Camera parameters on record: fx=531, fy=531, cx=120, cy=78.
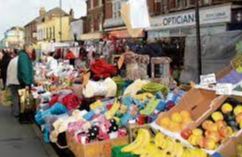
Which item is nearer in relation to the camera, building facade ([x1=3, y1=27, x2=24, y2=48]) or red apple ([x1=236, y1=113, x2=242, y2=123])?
red apple ([x1=236, y1=113, x2=242, y2=123])

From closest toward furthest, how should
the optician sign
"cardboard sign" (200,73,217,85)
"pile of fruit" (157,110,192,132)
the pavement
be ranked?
"pile of fruit" (157,110,192,132) < "cardboard sign" (200,73,217,85) < the pavement < the optician sign

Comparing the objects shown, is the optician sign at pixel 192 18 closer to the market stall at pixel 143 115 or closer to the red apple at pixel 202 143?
the market stall at pixel 143 115

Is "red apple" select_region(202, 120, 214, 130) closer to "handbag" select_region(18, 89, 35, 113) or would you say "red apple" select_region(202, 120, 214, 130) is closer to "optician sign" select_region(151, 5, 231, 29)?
"handbag" select_region(18, 89, 35, 113)

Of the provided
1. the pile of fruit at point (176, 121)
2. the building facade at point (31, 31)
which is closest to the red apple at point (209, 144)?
the pile of fruit at point (176, 121)

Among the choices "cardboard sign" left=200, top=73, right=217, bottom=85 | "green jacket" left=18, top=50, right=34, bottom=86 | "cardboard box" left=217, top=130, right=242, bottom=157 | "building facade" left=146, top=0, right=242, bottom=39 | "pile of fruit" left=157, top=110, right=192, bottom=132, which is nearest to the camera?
"cardboard box" left=217, top=130, right=242, bottom=157

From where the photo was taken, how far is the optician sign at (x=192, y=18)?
2180 centimetres

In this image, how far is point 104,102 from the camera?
7.62 m

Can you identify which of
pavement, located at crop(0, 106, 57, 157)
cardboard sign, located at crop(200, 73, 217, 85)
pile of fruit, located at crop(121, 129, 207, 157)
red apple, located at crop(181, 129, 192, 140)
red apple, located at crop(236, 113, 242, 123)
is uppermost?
cardboard sign, located at crop(200, 73, 217, 85)

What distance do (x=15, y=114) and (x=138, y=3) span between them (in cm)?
452

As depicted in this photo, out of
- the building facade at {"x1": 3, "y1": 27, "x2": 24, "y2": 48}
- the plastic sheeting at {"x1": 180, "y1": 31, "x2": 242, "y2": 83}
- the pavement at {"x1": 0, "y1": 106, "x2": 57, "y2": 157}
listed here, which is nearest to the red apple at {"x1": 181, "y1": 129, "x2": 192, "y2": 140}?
the pavement at {"x1": 0, "y1": 106, "x2": 57, "y2": 157}

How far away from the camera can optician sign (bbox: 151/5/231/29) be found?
21797 millimetres

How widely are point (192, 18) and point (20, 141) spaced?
16140 mm

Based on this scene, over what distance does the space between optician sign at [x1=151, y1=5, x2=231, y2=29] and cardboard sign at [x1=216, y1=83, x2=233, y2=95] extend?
16.4 m

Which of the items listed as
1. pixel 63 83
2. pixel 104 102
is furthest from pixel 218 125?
pixel 63 83
